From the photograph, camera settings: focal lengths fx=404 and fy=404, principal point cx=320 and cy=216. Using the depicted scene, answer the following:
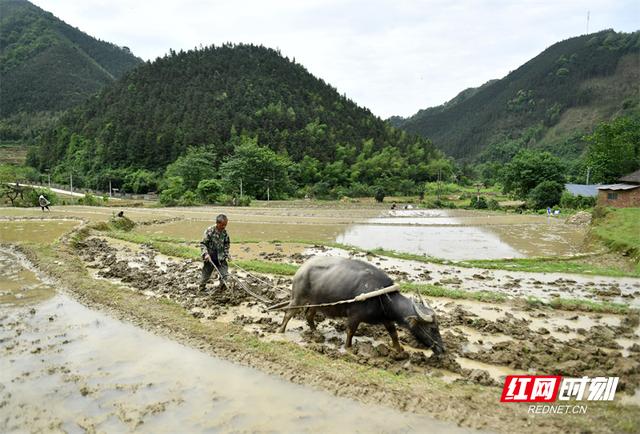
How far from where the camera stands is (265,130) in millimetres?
83500

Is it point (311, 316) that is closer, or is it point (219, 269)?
point (311, 316)

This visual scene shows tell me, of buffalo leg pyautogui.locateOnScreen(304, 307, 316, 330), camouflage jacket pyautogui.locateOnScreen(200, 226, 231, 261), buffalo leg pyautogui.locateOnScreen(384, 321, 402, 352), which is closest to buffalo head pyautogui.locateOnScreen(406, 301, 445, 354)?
buffalo leg pyautogui.locateOnScreen(384, 321, 402, 352)

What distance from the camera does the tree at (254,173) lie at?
5666 cm

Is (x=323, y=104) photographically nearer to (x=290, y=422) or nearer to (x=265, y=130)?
(x=265, y=130)

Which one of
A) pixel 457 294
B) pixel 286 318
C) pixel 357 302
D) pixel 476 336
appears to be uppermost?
pixel 357 302

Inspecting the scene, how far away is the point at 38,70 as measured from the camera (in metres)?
137

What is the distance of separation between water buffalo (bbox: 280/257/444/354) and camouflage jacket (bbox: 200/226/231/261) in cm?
283

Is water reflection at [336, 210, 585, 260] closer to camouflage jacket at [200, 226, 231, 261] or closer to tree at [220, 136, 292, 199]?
camouflage jacket at [200, 226, 231, 261]

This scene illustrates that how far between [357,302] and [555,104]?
16057 centimetres

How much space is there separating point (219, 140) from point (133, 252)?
203ft

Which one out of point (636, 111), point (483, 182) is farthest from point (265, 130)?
point (636, 111)

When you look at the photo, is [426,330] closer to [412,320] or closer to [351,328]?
[412,320]

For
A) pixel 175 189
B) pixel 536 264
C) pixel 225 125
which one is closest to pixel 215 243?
pixel 536 264

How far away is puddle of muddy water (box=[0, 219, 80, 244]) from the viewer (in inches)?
712
